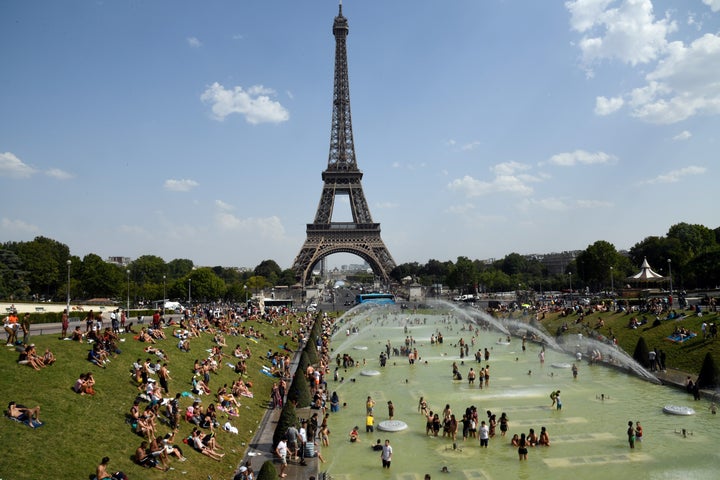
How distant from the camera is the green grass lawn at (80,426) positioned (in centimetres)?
1502

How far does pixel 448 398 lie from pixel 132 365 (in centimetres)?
1655

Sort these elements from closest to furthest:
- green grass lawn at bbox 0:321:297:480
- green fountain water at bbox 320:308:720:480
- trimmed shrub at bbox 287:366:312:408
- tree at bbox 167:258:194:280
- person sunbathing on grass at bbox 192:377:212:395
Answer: green grass lawn at bbox 0:321:297:480 → green fountain water at bbox 320:308:720:480 → person sunbathing on grass at bbox 192:377:212:395 → trimmed shrub at bbox 287:366:312:408 → tree at bbox 167:258:194:280

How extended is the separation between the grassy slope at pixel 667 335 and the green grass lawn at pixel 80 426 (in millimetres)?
27358

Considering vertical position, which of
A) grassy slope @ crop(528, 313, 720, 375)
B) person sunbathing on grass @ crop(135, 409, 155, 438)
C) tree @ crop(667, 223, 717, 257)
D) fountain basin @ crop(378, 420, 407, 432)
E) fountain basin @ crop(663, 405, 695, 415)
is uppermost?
tree @ crop(667, 223, 717, 257)

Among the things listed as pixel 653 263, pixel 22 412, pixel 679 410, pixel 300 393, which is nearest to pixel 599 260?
pixel 653 263

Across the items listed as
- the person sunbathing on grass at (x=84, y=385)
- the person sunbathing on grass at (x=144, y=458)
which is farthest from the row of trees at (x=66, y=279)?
the person sunbathing on grass at (x=144, y=458)

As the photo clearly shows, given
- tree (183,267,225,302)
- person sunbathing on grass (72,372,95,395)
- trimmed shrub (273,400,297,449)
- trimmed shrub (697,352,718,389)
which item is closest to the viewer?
person sunbathing on grass (72,372,95,395)

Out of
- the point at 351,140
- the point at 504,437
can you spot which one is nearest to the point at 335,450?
the point at 504,437

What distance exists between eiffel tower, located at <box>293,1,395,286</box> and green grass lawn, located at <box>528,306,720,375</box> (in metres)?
72.1

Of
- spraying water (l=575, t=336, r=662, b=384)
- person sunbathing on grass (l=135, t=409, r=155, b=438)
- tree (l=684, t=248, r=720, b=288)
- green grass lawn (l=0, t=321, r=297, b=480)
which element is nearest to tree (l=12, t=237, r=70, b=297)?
green grass lawn (l=0, t=321, r=297, b=480)

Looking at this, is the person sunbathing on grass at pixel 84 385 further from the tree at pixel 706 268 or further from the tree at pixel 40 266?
the tree at pixel 40 266

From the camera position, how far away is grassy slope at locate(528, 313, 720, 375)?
3384 centimetres

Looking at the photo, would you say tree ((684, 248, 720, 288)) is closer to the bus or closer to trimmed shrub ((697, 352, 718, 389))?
the bus

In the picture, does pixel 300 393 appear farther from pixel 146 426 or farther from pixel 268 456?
pixel 146 426
